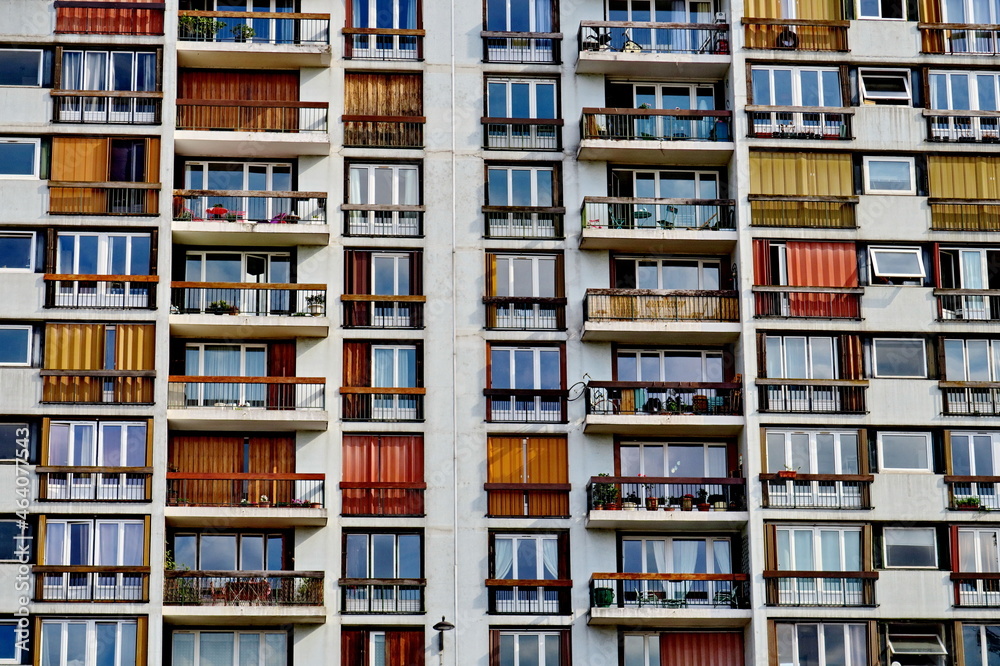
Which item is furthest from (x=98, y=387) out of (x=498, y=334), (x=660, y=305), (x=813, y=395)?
(x=813, y=395)

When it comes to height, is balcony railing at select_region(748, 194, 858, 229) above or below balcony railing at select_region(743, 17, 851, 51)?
below

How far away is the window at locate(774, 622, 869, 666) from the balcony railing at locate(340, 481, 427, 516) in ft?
37.2

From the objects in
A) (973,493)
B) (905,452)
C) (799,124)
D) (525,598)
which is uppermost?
(799,124)

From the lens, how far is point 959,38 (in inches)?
2574

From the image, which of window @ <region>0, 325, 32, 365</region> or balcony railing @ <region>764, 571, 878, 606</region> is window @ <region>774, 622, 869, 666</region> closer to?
balcony railing @ <region>764, 571, 878, 606</region>

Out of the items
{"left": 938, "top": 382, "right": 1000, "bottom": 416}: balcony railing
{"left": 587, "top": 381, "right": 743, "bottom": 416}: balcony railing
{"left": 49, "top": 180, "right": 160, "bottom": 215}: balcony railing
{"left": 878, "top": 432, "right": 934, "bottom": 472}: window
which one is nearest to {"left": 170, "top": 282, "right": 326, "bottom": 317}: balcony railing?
{"left": 49, "top": 180, "right": 160, "bottom": 215}: balcony railing

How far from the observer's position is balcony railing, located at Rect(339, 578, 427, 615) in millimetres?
60250

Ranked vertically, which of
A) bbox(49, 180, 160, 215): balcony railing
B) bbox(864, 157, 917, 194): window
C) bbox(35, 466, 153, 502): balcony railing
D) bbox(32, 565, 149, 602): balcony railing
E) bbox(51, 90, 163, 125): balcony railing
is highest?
bbox(51, 90, 163, 125): balcony railing

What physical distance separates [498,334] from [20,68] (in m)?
17.0

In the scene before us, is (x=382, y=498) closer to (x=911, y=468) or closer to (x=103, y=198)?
(x=103, y=198)

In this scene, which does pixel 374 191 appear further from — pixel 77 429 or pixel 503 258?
pixel 77 429

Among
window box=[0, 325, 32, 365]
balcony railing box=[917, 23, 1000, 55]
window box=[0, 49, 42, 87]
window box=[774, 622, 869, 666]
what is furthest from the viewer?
balcony railing box=[917, 23, 1000, 55]

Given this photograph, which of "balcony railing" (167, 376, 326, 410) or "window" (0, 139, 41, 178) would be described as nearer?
"balcony railing" (167, 376, 326, 410)

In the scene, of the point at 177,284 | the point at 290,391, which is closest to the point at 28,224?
the point at 177,284
